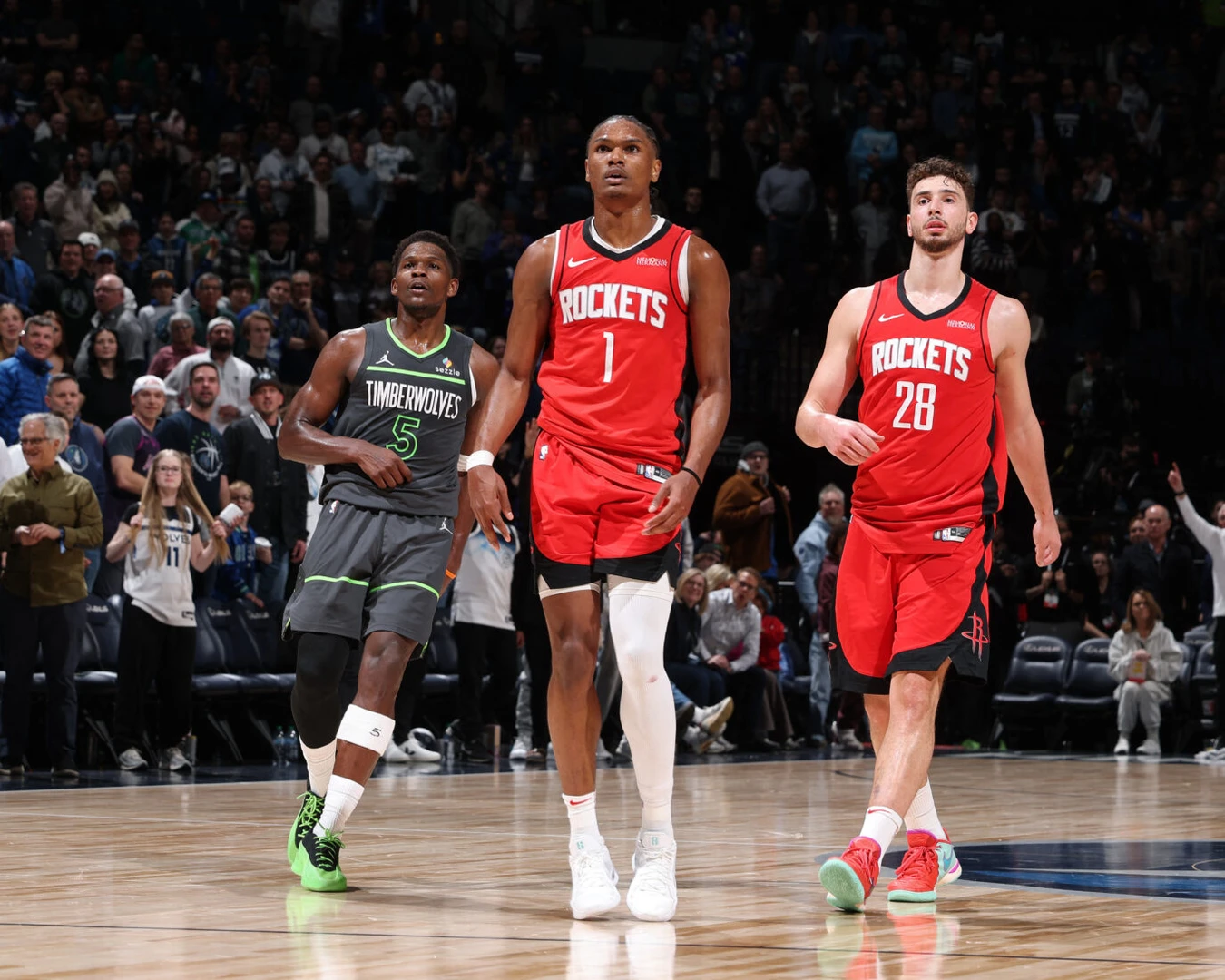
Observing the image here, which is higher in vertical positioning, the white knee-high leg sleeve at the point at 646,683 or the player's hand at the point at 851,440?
the player's hand at the point at 851,440

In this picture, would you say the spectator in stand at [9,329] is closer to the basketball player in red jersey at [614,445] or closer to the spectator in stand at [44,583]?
the spectator in stand at [44,583]

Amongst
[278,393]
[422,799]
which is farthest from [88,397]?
[422,799]

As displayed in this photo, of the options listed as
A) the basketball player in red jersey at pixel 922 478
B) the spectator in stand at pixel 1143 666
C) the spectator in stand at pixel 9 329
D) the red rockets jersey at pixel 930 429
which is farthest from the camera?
the spectator in stand at pixel 1143 666

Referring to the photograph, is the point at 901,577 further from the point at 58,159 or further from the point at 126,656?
the point at 58,159

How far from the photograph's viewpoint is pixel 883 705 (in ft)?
17.5

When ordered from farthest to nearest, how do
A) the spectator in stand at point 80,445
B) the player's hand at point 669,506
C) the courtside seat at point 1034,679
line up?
the courtside seat at point 1034,679
the spectator in stand at point 80,445
the player's hand at point 669,506

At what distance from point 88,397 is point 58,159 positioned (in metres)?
3.30

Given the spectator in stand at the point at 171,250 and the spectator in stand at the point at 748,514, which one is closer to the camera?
the spectator in stand at the point at 171,250

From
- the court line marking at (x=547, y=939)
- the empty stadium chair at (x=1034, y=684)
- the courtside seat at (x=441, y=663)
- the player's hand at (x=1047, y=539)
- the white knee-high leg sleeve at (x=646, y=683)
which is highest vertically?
the player's hand at (x=1047, y=539)

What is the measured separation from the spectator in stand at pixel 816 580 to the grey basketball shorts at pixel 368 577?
850 cm

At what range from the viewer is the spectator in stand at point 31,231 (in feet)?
42.3

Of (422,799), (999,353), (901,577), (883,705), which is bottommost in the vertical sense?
(422,799)

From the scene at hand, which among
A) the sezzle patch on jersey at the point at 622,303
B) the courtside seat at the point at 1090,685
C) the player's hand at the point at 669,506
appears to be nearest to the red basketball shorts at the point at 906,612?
the player's hand at the point at 669,506

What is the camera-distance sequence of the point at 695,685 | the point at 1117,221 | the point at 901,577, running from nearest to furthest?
the point at 901,577 < the point at 695,685 < the point at 1117,221
